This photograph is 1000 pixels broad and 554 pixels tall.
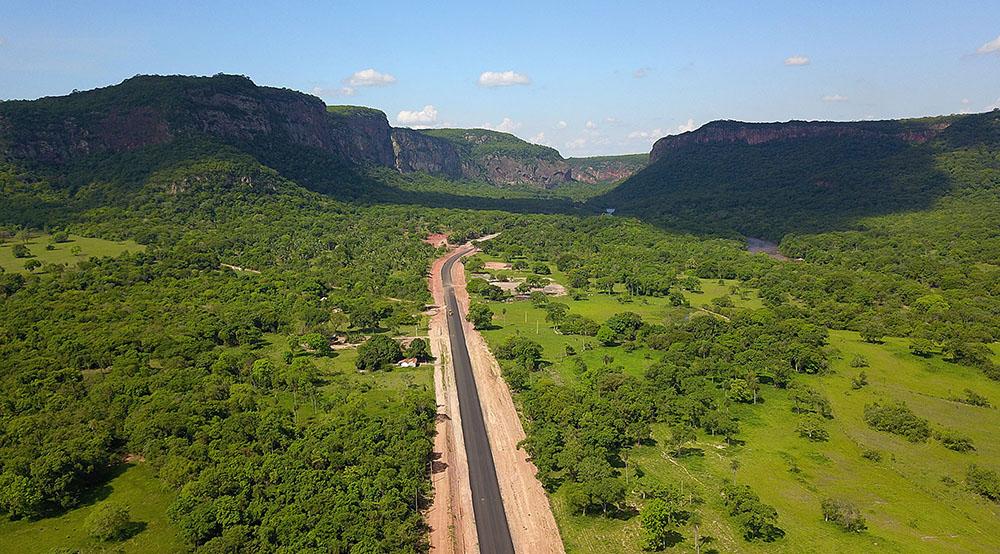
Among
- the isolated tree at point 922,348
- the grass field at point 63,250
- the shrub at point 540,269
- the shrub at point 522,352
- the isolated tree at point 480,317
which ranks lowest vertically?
the isolated tree at point 922,348

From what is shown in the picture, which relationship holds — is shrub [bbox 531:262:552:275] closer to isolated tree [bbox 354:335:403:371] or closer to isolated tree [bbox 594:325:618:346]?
isolated tree [bbox 594:325:618:346]

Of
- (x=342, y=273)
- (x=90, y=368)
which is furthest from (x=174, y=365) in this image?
(x=342, y=273)

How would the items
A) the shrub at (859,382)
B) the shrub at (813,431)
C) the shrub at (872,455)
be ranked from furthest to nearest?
the shrub at (859,382) < the shrub at (813,431) < the shrub at (872,455)

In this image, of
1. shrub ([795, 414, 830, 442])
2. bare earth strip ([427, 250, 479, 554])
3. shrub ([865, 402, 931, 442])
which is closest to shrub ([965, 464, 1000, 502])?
shrub ([865, 402, 931, 442])

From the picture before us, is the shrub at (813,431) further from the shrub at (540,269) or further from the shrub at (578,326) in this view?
the shrub at (540,269)

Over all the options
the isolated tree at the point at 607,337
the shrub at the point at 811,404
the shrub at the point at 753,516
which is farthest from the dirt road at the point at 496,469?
the shrub at the point at 811,404

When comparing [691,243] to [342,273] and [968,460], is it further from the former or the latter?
[968,460]

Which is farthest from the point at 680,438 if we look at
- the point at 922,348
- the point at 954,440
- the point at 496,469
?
the point at 922,348
